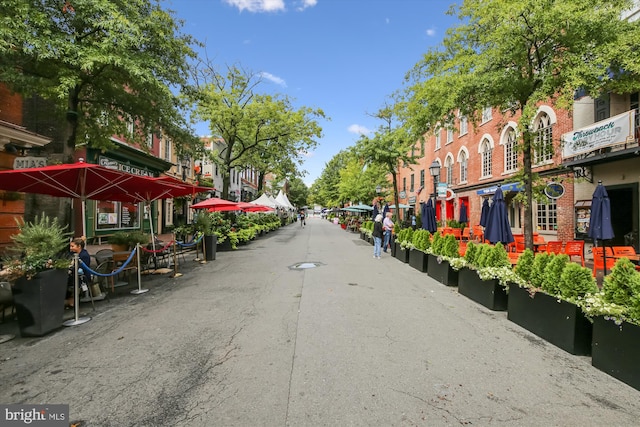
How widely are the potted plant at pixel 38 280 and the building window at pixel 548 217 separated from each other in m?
18.0

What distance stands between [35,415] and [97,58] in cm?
622

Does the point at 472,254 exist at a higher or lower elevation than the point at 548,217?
lower

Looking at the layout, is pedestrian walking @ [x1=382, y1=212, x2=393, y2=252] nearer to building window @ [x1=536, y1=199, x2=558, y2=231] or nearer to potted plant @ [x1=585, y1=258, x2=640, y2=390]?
building window @ [x1=536, y1=199, x2=558, y2=231]

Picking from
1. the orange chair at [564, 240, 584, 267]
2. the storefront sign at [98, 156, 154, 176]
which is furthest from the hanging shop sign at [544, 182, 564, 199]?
the storefront sign at [98, 156, 154, 176]

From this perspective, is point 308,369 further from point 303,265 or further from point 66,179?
point 303,265

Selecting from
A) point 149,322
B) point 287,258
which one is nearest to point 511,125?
point 287,258

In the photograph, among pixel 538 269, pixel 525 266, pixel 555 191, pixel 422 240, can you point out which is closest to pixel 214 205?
pixel 422 240

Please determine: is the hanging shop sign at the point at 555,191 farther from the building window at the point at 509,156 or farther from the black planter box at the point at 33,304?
the black planter box at the point at 33,304

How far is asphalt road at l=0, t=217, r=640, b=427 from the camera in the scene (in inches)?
107

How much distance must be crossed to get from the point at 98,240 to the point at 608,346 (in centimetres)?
1953

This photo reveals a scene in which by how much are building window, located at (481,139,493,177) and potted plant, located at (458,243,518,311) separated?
51.3 ft

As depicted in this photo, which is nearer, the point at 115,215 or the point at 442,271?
the point at 442,271

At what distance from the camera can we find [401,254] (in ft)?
39.5

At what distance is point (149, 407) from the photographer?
111 inches
